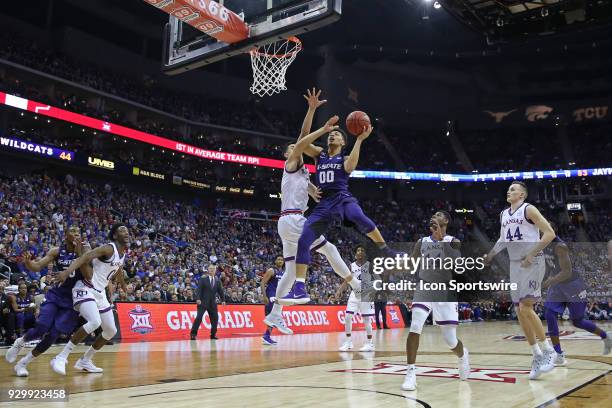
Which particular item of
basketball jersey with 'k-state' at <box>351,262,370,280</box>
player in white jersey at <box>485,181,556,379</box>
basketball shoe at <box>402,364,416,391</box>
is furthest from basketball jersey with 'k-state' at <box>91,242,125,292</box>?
basketball jersey with 'k-state' at <box>351,262,370,280</box>

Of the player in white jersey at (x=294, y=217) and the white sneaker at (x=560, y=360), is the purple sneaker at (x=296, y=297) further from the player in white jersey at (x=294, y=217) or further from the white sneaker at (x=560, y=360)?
the white sneaker at (x=560, y=360)

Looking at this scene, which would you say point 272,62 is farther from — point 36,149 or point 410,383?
point 36,149

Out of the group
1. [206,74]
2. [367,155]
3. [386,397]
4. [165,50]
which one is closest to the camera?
[386,397]

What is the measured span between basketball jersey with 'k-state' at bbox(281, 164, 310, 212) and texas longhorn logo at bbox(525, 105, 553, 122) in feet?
127

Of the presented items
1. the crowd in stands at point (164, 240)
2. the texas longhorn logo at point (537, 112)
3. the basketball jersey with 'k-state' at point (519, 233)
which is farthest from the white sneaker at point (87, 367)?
the texas longhorn logo at point (537, 112)

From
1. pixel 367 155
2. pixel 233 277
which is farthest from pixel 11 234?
pixel 367 155

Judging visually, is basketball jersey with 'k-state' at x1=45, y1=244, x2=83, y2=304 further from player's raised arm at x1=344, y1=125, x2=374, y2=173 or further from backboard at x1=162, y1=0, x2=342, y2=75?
player's raised arm at x1=344, y1=125, x2=374, y2=173

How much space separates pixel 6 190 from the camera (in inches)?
903

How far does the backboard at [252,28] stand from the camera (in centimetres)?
819

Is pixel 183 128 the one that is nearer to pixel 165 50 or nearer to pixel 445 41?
pixel 445 41

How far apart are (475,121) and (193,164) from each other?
21.3m

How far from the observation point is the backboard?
8.19 metres

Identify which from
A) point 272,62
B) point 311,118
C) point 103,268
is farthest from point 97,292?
point 272,62

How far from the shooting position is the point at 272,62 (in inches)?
436
